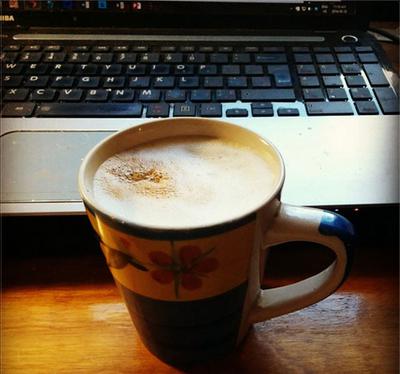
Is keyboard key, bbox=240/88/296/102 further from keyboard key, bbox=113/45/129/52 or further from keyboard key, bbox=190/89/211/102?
keyboard key, bbox=113/45/129/52

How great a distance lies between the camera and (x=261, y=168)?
0.29 metres

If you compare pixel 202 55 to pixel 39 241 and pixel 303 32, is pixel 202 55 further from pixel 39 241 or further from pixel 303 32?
pixel 39 241

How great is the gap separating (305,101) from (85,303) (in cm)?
25

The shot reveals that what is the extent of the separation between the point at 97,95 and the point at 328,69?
214 millimetres

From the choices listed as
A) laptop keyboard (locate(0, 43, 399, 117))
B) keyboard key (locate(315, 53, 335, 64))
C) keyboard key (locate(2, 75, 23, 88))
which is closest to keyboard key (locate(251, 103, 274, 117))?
laptop keyboard (locate(0, 43, 399, 117))

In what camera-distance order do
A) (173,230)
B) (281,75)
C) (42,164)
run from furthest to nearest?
(281,75) → (42,164) → (173,230)

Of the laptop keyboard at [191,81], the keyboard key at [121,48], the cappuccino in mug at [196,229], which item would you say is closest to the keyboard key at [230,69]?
the laptop keyboard at [191,81]

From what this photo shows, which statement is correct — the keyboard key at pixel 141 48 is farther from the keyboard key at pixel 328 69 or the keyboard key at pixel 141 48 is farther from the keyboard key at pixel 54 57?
the keyboard key at pixel 328 69

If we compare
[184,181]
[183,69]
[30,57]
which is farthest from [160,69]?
[184,181]

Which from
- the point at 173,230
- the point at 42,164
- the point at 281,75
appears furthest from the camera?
the point at 281,75

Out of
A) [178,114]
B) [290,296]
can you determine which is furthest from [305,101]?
[290,296]

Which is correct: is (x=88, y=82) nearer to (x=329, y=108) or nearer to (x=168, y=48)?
(x=168, y=48)

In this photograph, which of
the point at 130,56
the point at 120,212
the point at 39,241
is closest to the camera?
the point at 120,212

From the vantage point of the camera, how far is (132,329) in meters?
0.33
